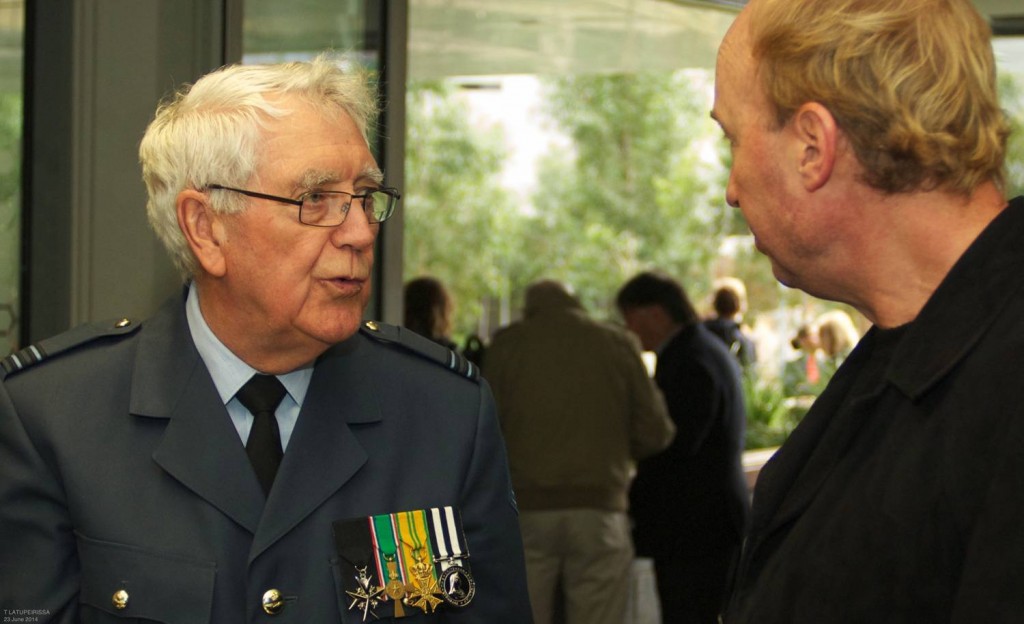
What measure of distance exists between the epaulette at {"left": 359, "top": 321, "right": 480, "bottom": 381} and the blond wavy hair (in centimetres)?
91

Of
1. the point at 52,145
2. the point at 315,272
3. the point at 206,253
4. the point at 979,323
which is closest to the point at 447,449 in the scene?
the point at 315,272

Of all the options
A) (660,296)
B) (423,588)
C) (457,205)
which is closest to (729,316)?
(660,296)

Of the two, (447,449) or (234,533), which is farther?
(447,449)

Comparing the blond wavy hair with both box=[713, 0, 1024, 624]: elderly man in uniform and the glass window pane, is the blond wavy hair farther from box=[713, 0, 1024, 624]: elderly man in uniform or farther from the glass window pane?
the glass window pane

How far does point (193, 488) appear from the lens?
182cm

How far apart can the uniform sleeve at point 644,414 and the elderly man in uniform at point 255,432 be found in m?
3.19

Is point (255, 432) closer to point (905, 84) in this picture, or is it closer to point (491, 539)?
point (491, 539)

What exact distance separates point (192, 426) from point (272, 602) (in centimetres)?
29

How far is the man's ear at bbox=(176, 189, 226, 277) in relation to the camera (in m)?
1.93

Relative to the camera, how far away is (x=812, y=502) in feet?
4.56

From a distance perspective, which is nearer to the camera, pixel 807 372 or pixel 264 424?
pixel 264 424

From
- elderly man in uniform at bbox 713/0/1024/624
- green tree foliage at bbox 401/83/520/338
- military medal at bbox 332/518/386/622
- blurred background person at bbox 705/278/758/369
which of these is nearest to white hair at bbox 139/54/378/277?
military medal at bbox 332/518/386/622

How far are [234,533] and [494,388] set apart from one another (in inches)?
140

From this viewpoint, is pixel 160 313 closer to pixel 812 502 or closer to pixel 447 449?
pixel 447 449
